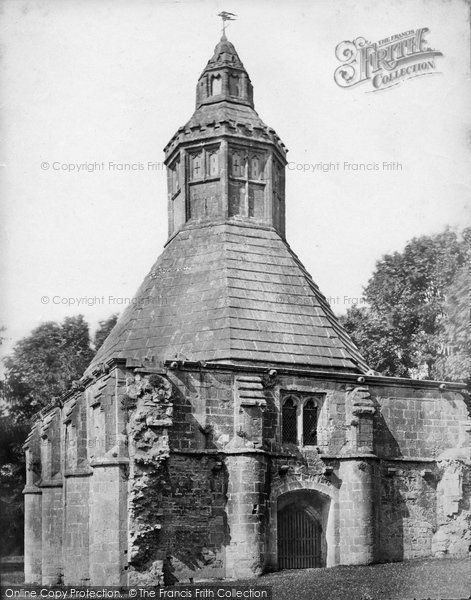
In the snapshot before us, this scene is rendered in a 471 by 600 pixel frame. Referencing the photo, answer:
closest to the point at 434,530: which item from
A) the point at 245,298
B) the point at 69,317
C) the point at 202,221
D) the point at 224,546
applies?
the point at 224,546

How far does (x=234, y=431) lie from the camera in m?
25.0

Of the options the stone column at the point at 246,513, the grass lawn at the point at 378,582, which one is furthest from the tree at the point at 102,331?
the grass lawn at the point at 378,582

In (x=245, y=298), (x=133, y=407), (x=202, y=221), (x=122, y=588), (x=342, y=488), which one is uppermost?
(x=202, y=221)

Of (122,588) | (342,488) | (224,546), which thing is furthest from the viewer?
(342,488)

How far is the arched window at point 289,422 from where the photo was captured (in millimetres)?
25938

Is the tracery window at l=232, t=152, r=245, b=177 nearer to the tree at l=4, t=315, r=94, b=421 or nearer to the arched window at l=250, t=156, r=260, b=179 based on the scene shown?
the arched window at l=250, t=156, r=260, b=179

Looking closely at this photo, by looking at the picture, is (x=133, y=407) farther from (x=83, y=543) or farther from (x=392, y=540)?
(x=392, y=540)

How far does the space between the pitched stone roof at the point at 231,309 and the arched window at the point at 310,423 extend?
118 centimetres

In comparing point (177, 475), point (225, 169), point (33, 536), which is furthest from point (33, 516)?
point (225, 169)

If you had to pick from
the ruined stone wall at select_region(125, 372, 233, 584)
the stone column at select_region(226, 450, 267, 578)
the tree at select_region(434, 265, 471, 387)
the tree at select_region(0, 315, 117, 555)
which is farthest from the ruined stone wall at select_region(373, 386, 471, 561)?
the tree at select_region(0, 315, 117, 555)

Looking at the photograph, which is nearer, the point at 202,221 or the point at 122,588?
the point at 122,588

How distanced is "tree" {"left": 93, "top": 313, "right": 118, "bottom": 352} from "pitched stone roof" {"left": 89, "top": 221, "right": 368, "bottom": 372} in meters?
12.1

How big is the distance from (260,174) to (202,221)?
8.60 ft

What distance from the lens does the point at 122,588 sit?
2278cm
